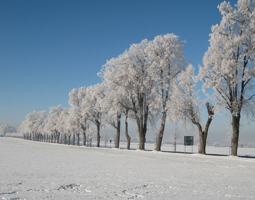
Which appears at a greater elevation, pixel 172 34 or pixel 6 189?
pixel 172 34

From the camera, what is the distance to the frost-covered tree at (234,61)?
2406cm

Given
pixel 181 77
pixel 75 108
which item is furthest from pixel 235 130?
pixel 75 108

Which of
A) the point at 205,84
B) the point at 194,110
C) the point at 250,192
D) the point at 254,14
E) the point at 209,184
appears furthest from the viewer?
the point at 194,110

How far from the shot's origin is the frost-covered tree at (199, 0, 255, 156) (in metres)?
24.1

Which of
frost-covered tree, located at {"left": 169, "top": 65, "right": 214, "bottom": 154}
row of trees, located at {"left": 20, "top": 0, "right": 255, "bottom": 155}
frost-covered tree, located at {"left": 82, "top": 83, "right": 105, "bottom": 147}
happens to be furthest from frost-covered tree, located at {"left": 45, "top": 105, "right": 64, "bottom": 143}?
frost-covered tree, located at {"left": 169, "top": 65, "right": 214, "bottom": 154}

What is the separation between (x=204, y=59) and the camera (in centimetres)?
2648

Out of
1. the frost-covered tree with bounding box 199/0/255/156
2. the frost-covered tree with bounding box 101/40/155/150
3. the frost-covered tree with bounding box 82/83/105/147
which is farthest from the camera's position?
the frost-covered tree with bounding box 82/83/105/147

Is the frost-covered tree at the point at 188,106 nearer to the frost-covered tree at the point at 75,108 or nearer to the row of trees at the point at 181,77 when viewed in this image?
the row of trees at the point at 181,77

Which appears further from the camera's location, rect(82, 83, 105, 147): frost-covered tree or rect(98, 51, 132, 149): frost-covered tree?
rect(82, 83, 105, 147): frost-covered tree

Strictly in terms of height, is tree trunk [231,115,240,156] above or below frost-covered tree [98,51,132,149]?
below

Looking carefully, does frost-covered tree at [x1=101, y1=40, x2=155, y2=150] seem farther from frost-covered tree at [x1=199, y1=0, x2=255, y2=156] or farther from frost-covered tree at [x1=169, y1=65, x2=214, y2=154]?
frost-covered tree at [x1=199, y1=0, x2=255, y2=156]

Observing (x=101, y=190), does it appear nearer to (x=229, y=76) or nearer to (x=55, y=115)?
(x=229, y=76)

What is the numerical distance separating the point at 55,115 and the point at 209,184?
9278cm

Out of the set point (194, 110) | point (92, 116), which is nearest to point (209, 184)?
Answer: point (194, 110)
